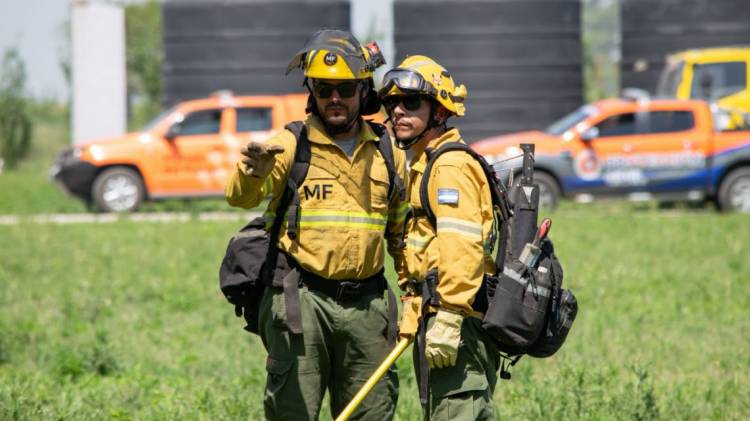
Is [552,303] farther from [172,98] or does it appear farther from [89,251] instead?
[172,98]

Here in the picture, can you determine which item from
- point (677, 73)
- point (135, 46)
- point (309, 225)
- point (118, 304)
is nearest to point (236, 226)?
point (118, 304)

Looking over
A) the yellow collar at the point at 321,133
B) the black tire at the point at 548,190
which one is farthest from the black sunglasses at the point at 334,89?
the black tire at the point at 548,190

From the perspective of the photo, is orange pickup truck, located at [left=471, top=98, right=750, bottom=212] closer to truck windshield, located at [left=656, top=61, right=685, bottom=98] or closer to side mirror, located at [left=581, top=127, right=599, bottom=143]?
side mirror, located at [left=581, top=127, right=599, bottom=143]

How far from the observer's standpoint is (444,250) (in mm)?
4625

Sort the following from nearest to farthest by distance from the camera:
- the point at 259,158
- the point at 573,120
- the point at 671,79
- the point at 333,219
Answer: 1. the point at 259,158
2. the point at 333,219
3. the point at 573,120
4. the point at 671,79

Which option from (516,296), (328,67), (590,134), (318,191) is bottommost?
(516,296)

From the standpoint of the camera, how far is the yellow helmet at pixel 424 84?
4.79 m

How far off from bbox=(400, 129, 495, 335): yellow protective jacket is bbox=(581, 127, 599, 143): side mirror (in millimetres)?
13022

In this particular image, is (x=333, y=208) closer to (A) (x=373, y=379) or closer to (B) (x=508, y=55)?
(A) (x=373, y=379)

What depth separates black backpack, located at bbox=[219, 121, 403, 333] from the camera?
4.88 meters

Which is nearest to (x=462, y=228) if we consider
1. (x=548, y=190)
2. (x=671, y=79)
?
(x=548, y=190)

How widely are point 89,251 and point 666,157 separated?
8.29m

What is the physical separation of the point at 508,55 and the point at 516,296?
57.1 ft

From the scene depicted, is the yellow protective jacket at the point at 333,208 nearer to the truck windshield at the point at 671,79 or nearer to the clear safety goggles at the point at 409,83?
the clear safety goggles at the point at 409,83
